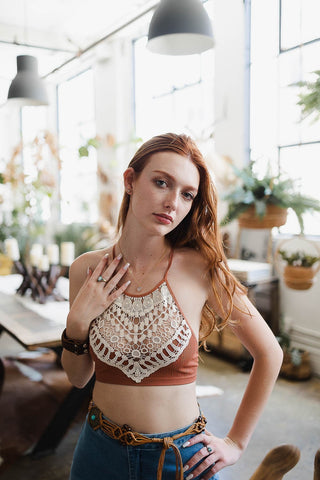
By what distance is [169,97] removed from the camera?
6457 millimetres

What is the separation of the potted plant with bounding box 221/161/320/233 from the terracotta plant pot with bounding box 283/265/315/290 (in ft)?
1.15

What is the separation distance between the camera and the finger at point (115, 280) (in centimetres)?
124

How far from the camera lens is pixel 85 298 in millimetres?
1233

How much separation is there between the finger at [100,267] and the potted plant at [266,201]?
2609mm

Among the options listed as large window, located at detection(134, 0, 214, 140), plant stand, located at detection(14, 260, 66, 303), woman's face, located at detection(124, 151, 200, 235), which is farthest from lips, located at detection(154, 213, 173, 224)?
large window, located at detection(134, 0, 214, 140)

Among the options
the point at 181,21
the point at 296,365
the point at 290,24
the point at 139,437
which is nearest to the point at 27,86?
the point at 181,21

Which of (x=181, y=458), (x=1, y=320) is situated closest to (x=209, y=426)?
(x=1, y=320)

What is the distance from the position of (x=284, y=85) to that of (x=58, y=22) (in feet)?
14.2

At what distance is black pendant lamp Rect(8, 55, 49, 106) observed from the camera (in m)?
4.00

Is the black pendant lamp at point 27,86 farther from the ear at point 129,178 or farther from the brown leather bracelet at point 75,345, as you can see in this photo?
the brown leather bracelet at point 75,345

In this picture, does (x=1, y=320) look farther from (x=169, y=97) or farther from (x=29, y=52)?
(x=29, y=52)

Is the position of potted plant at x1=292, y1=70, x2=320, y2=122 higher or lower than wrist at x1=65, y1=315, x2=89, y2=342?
higher

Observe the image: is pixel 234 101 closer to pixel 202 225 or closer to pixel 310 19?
pixel 310 19

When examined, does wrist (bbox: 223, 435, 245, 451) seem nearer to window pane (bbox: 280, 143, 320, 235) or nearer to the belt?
the belt
